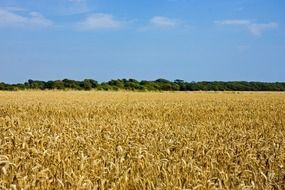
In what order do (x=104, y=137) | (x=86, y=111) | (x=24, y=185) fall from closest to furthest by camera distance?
(x=24, y=185), (x=104, y=137), (x=86, y=111)

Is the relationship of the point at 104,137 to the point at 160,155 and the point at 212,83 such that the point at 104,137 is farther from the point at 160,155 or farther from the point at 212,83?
the point at 212,83

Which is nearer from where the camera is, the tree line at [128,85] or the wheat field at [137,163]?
the wheat field at [137,163]

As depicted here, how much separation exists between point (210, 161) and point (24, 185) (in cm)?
273

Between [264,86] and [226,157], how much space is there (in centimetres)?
9028

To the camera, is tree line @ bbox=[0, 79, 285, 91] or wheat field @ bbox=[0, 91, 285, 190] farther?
tree line @ bbox=[0, 79, 285, 91]

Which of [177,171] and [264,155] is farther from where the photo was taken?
[264,155]

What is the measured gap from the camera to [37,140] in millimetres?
6980

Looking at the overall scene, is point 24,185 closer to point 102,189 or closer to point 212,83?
point 102,189

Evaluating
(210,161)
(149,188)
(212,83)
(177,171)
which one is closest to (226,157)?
(210,161)

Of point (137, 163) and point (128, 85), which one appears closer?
point (137, 163)

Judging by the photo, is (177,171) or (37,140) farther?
(37,140)

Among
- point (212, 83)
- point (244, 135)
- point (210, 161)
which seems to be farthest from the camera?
point (212, 83)

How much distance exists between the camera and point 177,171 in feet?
15.8

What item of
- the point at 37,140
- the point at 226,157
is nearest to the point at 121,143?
the point at 37,140
